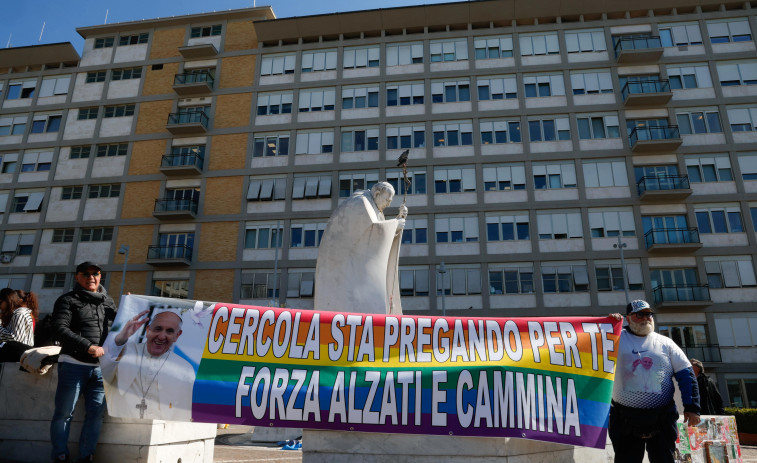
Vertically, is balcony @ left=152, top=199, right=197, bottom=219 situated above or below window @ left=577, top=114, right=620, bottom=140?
below

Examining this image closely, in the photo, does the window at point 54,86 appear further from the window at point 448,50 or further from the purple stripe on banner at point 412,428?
the purple stripe on banner at point 412,428

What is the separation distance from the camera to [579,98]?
3353 centimetres

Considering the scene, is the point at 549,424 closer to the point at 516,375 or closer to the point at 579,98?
the point at 516,375

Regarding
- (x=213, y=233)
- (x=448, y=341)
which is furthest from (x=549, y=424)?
(x=213, y=233)

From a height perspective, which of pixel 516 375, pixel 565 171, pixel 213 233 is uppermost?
pixel 565 171

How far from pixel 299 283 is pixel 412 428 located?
28488mm

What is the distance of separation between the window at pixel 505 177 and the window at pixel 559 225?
2447 millimetres

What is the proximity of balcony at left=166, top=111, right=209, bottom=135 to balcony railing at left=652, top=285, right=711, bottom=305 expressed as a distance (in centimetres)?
3089

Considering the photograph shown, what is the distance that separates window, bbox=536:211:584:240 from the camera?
31219mm

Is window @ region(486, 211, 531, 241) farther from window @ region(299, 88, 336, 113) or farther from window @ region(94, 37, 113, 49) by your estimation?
window @ region(94, 37, 113, 49)

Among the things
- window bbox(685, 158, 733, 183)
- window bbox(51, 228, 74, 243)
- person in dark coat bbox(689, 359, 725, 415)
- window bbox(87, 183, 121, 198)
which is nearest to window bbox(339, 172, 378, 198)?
window bbox(87, 183, 121, 198)

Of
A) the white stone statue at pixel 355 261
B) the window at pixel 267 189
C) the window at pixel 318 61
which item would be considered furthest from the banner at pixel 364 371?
the window at pixel 318 61

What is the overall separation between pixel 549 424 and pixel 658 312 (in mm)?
28850

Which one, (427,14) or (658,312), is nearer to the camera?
(658,312)
